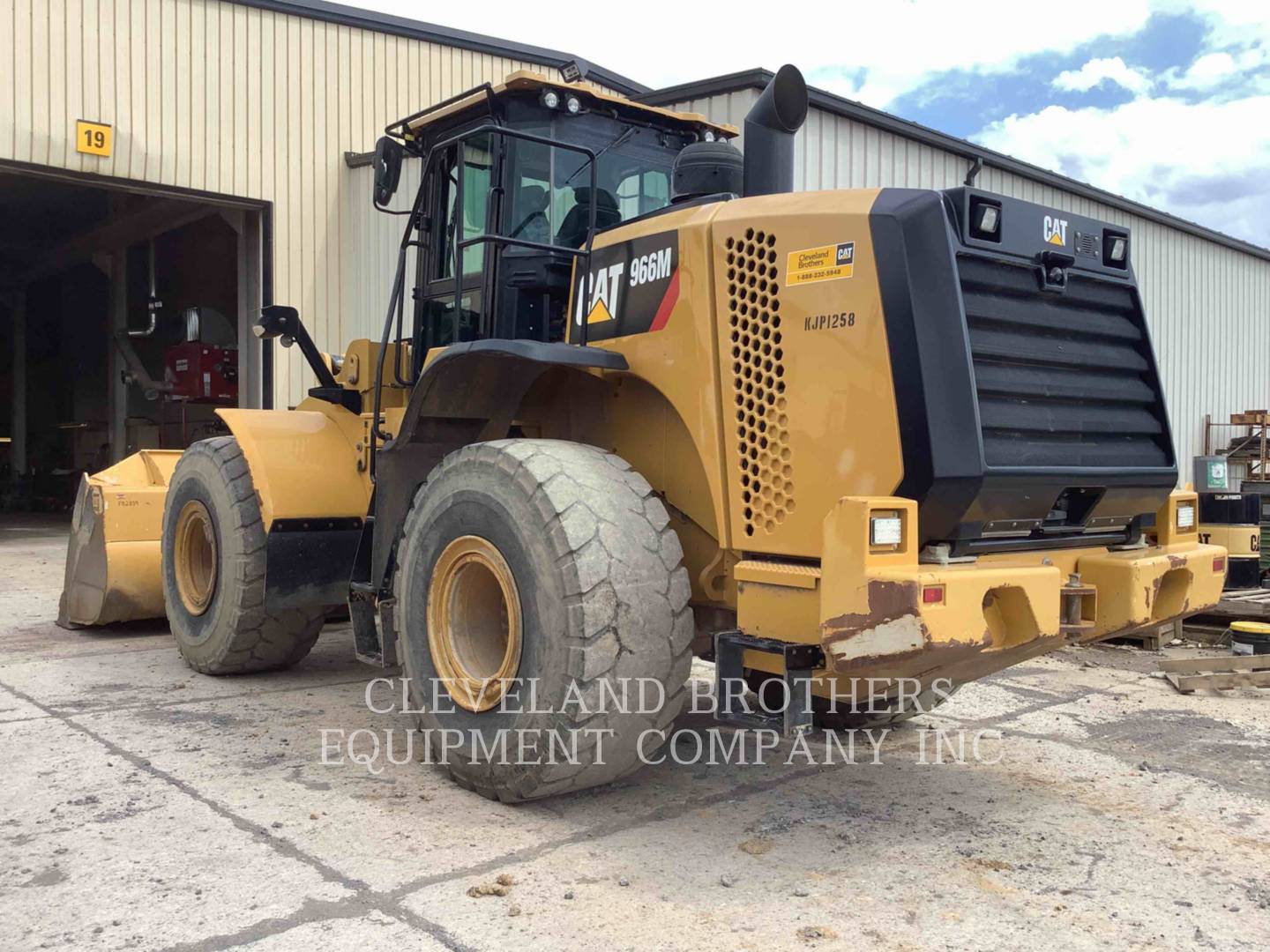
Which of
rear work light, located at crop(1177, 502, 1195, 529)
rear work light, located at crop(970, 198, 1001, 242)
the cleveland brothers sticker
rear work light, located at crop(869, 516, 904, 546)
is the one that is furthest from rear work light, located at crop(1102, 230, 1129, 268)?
rear work light, located at crop(869, 516, 904, 546)

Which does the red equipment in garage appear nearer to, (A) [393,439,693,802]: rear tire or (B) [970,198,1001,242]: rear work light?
(A) [393,439,693,802]: rear tire

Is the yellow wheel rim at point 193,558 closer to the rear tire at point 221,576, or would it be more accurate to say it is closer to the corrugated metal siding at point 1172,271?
the rear tire at point 221,576

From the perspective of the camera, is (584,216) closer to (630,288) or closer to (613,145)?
(613,145)

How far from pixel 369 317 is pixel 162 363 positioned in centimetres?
899

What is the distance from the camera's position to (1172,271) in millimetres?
15961

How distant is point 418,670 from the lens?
446 centimetres

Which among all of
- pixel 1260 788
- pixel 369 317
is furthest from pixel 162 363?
pixel 1260 788

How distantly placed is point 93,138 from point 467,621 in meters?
10.0

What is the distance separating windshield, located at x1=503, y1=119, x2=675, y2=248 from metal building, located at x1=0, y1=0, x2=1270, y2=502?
14.5 ft

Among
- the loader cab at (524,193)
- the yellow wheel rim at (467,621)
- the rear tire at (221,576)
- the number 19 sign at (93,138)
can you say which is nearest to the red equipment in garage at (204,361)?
the number 19 sign at (93,138)

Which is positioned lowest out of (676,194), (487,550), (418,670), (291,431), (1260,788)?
(1260,788)

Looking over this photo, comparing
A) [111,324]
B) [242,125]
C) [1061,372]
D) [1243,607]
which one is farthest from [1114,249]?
[111,324]

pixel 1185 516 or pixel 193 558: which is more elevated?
pixel 1185 516

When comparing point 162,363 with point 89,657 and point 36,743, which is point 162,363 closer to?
point 89,657
